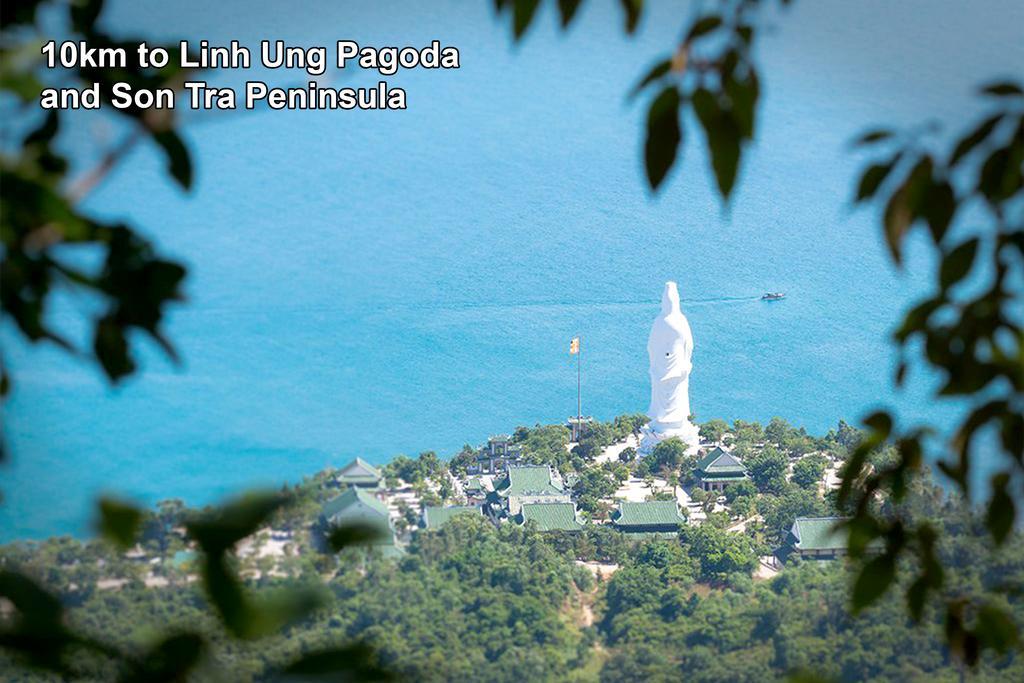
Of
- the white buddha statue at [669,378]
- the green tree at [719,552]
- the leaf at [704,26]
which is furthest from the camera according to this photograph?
the white buddha statue at [669,378]

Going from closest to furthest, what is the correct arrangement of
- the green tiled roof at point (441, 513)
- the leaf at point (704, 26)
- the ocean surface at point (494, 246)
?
1. the leaf at point (704, 26)
2. the green tiled roof at point (441, 513)
3. the ocean surface at point (494, 246)

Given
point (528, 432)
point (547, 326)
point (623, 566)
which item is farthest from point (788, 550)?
point (547, 326)

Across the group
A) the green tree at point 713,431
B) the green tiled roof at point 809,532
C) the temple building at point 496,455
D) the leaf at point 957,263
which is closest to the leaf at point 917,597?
the leaf at point 957,263

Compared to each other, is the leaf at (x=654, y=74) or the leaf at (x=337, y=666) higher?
the leaf at (x=654, y=74)

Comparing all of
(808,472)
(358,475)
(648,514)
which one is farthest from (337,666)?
(808,472)

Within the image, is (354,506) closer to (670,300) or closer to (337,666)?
(670,300)

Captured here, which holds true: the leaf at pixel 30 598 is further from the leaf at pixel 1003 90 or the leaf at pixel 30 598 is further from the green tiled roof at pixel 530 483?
the green tiled roof at pixel 530 483

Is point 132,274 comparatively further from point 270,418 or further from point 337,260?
point 337,260
